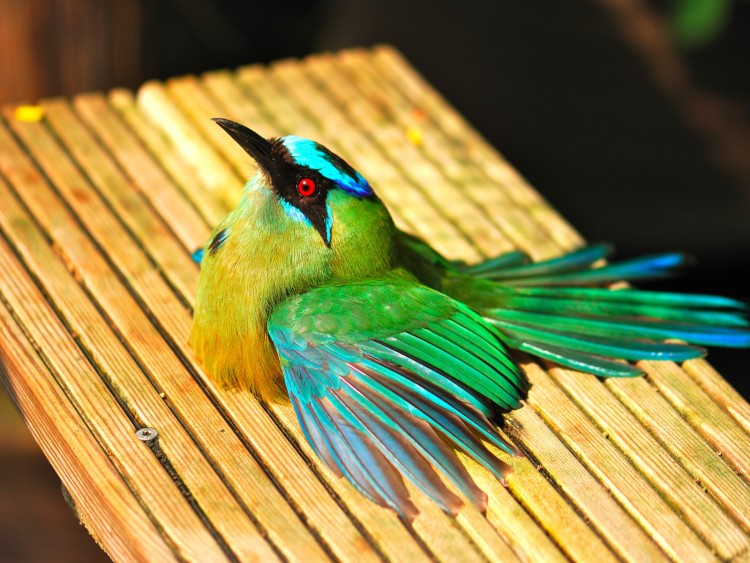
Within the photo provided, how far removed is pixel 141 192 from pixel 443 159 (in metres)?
1.44

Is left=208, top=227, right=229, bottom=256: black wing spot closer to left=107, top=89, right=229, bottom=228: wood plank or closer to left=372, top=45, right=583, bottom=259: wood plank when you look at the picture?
left=107, top=89, right=229, bottom=228: wood plank

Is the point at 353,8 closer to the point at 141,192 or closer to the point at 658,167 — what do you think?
the point at 658,167

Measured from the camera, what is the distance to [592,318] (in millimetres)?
4023

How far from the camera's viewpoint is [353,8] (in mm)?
7688

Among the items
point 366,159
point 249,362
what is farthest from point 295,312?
point 366,159

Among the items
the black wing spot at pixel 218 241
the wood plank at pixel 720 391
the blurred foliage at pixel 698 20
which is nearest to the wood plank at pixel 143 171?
the black wing spot at pixel 218 241

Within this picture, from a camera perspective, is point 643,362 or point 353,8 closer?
point 643,362

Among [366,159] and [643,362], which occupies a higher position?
[366,159]

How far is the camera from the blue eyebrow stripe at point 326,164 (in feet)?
11.8

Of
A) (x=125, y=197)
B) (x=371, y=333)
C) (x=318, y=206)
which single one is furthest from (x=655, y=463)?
(x=125, y=197)

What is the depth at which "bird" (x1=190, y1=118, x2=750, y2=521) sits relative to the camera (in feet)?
11.2

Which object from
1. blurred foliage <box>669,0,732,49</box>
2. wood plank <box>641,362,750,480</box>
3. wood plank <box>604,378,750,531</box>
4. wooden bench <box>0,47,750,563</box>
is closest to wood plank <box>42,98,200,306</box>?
wooden bench <box>0,47,750,563</box>

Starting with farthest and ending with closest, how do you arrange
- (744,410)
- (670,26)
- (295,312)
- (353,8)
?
1. (353,8)
2. (670,26)
3. (744,410)
4. (295,312)

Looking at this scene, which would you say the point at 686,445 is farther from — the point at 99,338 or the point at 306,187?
the point at 99,338
